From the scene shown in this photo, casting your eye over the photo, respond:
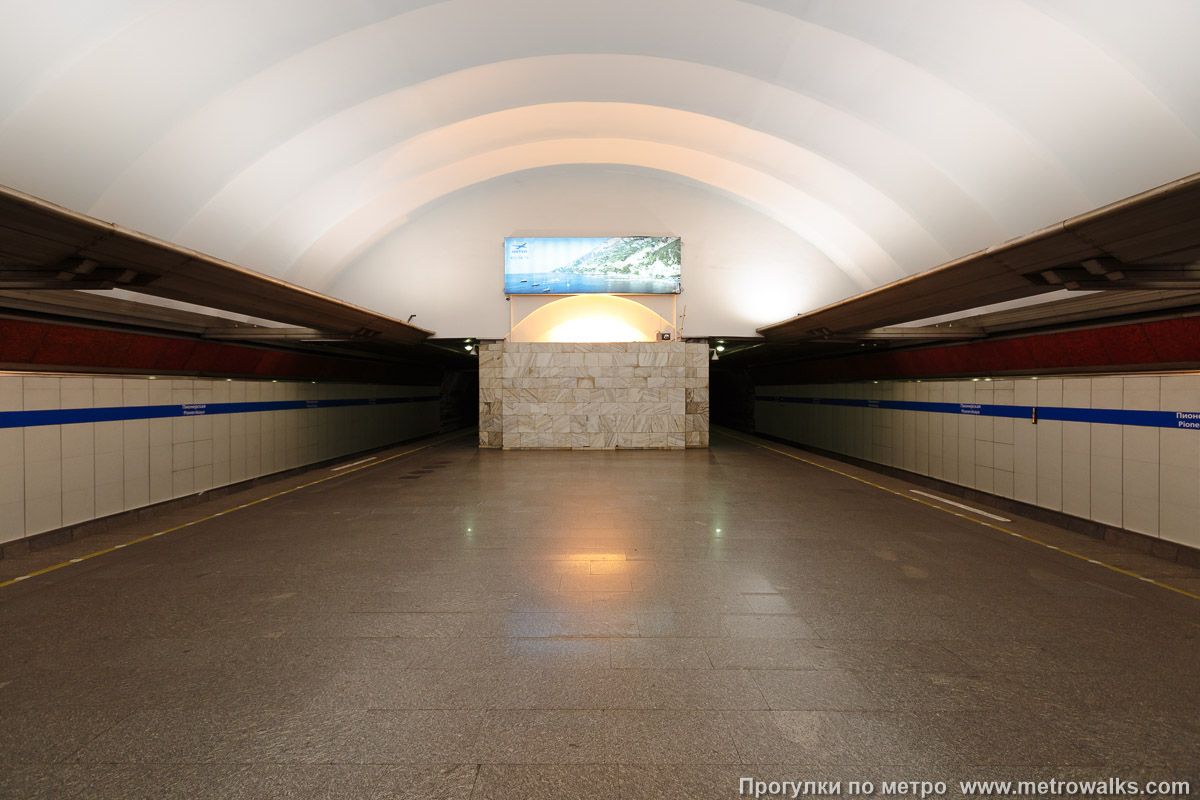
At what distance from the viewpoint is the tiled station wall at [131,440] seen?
737 cm

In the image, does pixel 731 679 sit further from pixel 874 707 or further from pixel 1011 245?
pixel 1011 245

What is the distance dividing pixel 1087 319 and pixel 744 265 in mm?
11741

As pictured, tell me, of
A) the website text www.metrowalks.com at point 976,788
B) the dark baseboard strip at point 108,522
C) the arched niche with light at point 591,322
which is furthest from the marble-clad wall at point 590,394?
the website text www.metrowalks.com at point 976,788

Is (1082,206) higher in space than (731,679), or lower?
higher

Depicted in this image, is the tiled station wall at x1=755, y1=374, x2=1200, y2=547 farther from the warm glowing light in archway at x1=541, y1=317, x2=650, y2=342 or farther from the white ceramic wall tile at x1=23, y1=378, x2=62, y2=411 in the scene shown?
the white ceramic wall tile at x1=23, y1=378, x2=62, y2=411

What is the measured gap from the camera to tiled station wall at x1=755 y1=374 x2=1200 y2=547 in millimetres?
7059

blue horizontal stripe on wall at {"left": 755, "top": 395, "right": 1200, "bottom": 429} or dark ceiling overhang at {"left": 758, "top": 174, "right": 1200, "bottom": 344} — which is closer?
dark ceiling overhang at {"left": 758, "top": 174, "right": 1200, "bottom": 344}

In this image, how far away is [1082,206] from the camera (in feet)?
35.9

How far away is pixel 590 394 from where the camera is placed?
18.9 metres

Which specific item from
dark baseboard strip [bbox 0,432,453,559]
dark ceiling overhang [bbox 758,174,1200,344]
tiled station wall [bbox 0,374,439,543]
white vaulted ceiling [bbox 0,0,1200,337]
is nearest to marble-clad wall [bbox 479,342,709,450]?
white vaulted ceiling [bbox 0,0,1200,337]

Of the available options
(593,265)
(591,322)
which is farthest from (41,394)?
(591,322)

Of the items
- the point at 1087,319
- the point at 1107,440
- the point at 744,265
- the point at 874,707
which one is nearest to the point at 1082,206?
the point at 1087,319

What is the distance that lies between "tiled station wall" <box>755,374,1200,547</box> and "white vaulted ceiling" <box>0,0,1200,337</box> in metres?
4.03

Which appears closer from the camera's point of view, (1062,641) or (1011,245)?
(1062,641)
